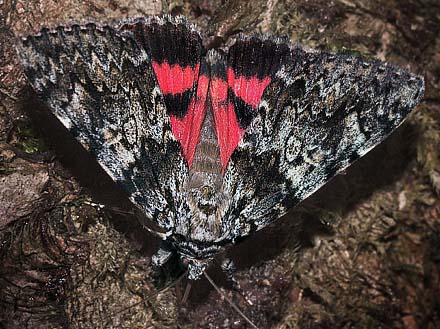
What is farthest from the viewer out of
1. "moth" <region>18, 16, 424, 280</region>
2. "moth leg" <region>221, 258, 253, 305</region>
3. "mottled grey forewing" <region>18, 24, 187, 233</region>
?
"moth leg" <region>221, 258, 253, 305</region>

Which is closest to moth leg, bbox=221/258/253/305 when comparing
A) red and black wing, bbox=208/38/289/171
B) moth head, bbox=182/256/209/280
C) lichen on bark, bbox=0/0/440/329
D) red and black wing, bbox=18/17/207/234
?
lichen on bark, bbox=0/0/440/329

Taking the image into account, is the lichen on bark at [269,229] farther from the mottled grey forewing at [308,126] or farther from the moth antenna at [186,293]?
the mottled grey forewing at [308,126]

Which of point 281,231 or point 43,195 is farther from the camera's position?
point 281,231

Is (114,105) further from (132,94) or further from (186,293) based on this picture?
(186,293)

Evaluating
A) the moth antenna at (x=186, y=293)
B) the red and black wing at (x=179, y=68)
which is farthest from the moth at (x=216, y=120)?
the moth antenna at (x=186, y=293)

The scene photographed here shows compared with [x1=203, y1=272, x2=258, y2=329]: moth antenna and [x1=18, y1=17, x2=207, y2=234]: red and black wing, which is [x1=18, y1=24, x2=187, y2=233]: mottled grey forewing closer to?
[x1=18, y1=17, x2=207, y2=234]: red and black wing

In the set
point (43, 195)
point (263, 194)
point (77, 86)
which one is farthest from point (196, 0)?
point (43, 195)

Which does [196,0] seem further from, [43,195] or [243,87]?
[43,195]

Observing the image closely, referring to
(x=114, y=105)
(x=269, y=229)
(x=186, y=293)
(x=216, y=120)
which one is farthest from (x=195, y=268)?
(x=114, y=105)
